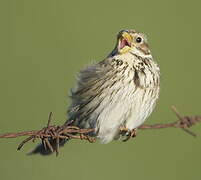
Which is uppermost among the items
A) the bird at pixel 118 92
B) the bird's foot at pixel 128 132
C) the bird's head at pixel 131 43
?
the bird's head at pixel 131 43

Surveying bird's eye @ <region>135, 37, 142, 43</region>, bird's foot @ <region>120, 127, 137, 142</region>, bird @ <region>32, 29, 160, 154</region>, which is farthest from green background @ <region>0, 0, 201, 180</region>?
bird's foot @ <region>120, 127, 137, 142</region>

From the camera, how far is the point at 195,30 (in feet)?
47.4

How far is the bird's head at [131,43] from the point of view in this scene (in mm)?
7840

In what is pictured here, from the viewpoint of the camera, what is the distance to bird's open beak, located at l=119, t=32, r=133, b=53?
7.83 metres

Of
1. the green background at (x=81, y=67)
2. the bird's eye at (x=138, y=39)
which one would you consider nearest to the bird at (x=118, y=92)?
the bird's eye at (x=138, y=39)

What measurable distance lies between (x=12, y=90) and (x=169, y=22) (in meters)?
4.31

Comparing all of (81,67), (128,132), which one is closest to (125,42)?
(81,67)

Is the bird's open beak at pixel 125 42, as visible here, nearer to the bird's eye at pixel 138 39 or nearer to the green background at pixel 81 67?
the bird's eye at pixel 138 39

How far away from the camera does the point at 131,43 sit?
7.95m

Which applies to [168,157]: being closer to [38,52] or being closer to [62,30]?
[38,52]

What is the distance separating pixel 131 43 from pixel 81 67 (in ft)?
1.97

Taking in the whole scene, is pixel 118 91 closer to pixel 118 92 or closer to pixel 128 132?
pixel 118 92

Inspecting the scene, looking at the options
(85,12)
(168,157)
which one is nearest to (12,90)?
(168,157)

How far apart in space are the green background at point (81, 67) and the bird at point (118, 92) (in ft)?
1.13
